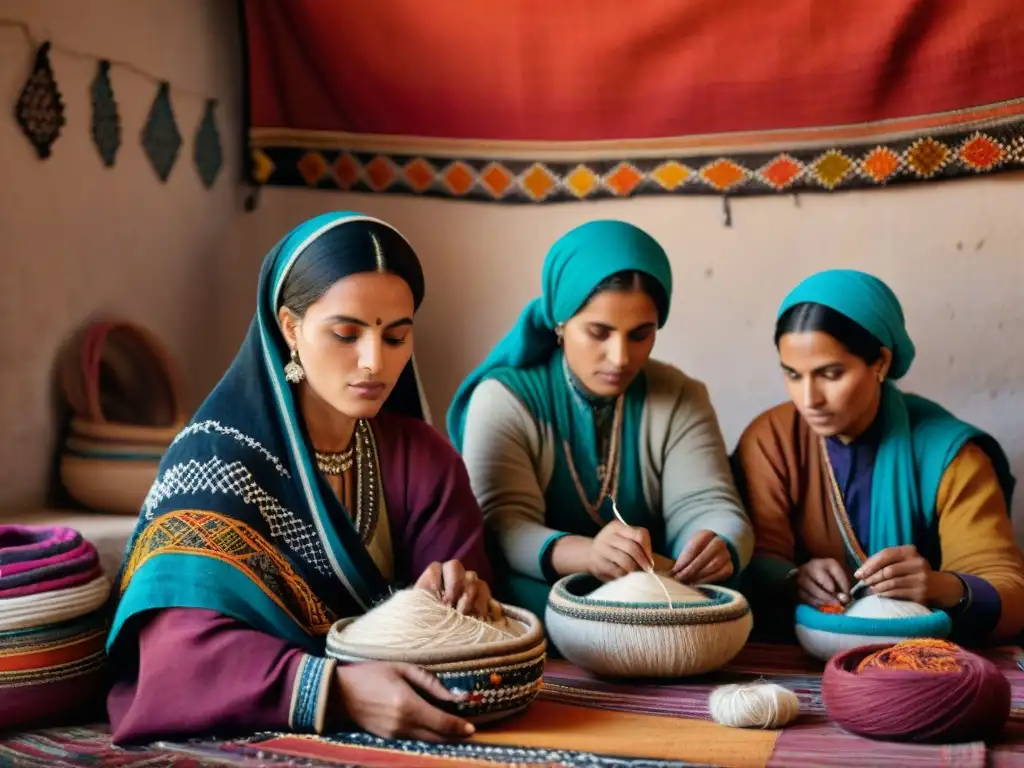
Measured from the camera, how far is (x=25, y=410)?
282cm

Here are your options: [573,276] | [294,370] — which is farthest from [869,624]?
[294,370]

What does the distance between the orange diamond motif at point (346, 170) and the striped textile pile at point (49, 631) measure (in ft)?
6.00

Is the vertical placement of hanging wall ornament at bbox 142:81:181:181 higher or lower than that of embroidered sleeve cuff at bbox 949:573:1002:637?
higher

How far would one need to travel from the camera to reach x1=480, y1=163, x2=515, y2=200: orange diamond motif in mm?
3590

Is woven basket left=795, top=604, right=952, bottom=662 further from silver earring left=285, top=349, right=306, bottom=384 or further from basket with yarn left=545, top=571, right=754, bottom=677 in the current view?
silver earring left=285, top=349, right=306, bottom=384

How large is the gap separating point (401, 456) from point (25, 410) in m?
1.13

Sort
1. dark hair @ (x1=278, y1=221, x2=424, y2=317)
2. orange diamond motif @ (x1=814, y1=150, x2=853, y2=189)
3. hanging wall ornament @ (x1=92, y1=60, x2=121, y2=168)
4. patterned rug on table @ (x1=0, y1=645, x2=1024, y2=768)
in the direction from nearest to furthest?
patterned rug on table @ (x1=0, y1=645, x2=1024, y2=768)
dark hair @ (x1=278, y1=221, x2=424, y2=317)
hanging wall ornament @ (x1=92, y1=60, x2=121, y2=168)
orange diamond motif @ (x1=814, y1=150, x2=853, y2=189)

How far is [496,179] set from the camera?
3.60 metres

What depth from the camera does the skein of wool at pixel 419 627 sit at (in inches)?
70.3

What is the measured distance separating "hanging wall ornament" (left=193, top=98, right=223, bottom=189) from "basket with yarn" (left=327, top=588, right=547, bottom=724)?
2093mm

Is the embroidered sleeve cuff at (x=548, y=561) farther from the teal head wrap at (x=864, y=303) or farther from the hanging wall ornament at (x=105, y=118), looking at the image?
Answer: the hanging wall ornament at (x=105, y=118)

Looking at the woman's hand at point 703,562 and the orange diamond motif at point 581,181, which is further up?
the orange diamond motif at point 581,181

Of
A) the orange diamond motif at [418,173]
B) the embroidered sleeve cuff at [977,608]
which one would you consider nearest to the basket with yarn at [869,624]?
the embroidered sleeve cuff at [977,608]

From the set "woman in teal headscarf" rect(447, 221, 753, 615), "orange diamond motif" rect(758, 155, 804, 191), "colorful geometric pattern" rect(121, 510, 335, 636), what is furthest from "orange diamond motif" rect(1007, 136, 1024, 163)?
"colorful geometric pattern" rect(121, 510, 335, 636)
